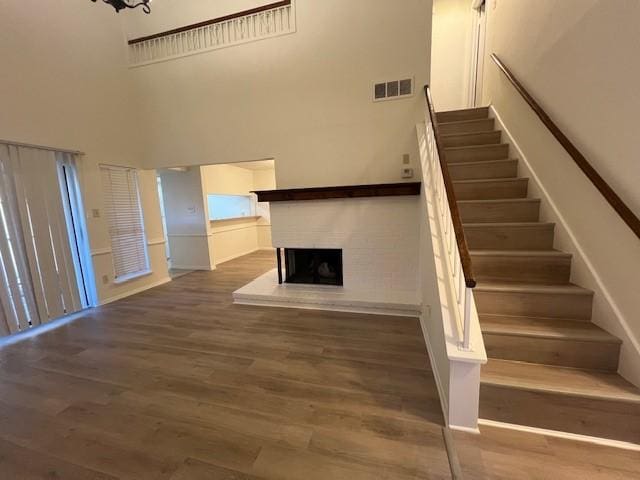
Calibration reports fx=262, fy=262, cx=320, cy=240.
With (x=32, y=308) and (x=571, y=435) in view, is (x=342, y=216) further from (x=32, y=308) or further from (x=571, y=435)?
(x=32, y=308)

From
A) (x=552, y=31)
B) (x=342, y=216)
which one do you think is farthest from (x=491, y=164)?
(x=342, y=216)

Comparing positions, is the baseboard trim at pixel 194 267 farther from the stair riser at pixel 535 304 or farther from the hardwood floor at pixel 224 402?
the stair riser at pixel 535 304

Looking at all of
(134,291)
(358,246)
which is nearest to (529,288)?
(358,246)

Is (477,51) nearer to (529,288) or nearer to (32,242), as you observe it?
(529,288)

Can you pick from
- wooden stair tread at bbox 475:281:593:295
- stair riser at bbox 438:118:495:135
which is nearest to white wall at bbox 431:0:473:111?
stair riser at bbox 438:118:495:135

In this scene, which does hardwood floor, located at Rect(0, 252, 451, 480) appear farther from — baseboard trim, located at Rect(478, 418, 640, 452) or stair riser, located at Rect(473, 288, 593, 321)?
stair riser, located at Rect(473, 288, 593, 321)

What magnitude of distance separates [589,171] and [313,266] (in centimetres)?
326

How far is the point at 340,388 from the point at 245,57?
4.43 meters

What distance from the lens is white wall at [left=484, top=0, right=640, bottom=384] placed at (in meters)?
1.52

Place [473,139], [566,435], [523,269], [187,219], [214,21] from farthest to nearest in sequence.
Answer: [187,219] → [214,21] → [473,139] → [523,269] → [566,435]

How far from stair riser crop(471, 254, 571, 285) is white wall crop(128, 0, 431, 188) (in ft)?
6.08

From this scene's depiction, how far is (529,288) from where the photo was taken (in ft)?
6.29

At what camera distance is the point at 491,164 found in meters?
2.86

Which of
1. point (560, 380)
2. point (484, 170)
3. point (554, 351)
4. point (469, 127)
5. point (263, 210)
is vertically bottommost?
point (560, 380)
